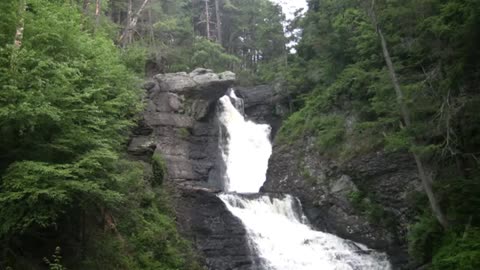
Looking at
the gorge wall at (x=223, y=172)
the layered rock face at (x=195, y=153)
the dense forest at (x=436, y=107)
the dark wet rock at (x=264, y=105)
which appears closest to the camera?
the dense forest at (x=436, y=107)

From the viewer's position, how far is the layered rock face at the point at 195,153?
17.1 m

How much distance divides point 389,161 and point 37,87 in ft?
46.0

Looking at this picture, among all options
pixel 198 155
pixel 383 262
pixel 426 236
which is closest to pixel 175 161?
pixel 198 155

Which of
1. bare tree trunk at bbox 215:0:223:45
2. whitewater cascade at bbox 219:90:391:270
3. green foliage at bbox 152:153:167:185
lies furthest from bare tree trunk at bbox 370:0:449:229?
bare tree trunk at bbox 215:0:223:45

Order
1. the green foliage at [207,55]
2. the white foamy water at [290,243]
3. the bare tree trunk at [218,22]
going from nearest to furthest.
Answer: the white foamy water at [290,243] < the green foliage at [207,55] < the bare tree trunk at [218,22]

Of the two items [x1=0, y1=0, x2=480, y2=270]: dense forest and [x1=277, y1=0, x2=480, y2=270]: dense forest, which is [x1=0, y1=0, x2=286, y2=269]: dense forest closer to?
[x1=0, y1=0, x2=480, y2=270]: dense forest

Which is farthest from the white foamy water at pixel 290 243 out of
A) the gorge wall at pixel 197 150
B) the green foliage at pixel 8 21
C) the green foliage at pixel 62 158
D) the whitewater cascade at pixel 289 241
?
the green foliage at pixel 8 21

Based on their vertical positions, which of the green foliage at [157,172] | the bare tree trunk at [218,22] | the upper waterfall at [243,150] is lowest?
the green foliage at [157,172]

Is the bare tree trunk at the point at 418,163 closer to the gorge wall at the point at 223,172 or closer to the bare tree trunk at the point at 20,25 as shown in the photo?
the gorge wall at the point at 223,172

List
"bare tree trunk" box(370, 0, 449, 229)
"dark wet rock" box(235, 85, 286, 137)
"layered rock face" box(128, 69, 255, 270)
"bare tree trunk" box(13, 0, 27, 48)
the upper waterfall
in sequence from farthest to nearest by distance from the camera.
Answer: "dark wet rock" box(235, 85, 286, 137) → the upper waterfall → "layered rock face" box(128, 69, 255, 270) → "bare tree trunk" box(370, 0, 449, 229) → "bare tree trunk" box(13, 0, 27, 48)

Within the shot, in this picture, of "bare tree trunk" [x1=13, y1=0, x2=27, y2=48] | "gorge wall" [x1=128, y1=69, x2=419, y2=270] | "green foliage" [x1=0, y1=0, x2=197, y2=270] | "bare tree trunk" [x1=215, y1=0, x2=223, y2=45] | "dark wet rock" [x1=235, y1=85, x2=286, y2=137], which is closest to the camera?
"green foliage" [x1=0, y1=0, x2=197, y2=270]

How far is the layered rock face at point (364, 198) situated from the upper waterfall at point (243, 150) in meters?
4.58

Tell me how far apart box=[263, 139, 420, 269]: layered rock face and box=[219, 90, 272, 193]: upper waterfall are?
458 centimetres

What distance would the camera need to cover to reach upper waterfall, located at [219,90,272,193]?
85.0ft
